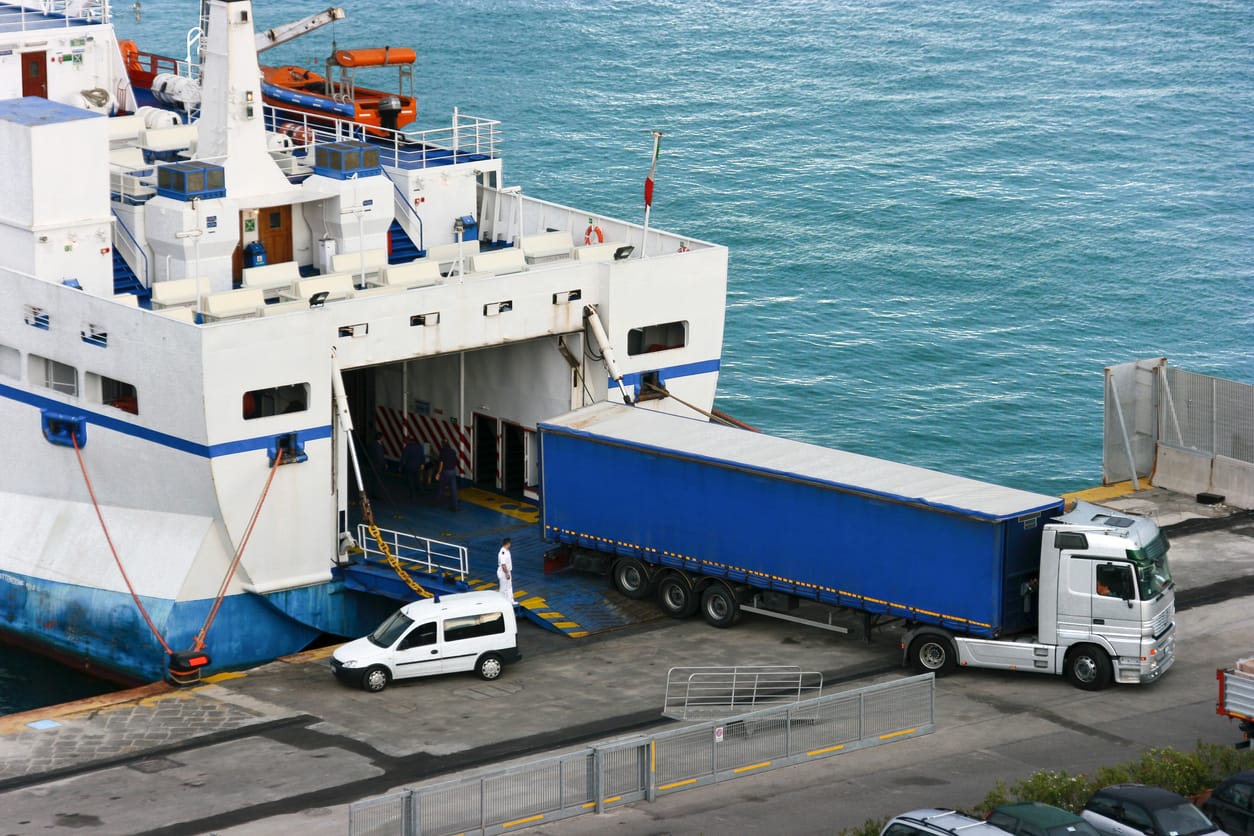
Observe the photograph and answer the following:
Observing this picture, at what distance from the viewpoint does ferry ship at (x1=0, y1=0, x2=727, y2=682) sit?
98.2ft

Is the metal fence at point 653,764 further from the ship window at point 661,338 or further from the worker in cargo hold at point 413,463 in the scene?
the worker in cargo hold at point 413,463

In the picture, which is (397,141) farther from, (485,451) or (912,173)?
(912,173)

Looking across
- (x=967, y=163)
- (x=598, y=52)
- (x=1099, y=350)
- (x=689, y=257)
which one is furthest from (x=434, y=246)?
(x=598, y=52)

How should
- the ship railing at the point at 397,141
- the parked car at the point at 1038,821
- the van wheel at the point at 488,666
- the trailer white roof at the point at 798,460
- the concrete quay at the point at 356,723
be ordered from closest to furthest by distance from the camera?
the parked car at the point at 1038,821 < the concrete quay at the point at 356,723 < the trailer white roof at the point at 798,460 < the van wheel at the point at 488,666 < the ship railing at the point at 397,141

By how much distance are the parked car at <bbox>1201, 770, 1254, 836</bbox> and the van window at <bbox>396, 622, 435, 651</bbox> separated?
37.1 ft

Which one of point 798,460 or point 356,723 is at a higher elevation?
point 798,460

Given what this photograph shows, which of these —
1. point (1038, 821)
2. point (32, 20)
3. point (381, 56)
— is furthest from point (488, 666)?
point (381, 56)

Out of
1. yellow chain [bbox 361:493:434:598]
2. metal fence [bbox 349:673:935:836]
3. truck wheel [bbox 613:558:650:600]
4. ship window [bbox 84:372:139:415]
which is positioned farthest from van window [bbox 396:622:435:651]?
ship window [bbox 84:372:139:415]

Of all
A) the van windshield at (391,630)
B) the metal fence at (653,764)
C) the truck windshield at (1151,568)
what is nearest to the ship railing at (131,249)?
the van windshield at (391,630)

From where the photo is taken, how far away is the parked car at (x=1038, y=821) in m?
19.6

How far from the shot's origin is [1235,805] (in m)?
20.9

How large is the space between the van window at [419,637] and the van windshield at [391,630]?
4.7 inches

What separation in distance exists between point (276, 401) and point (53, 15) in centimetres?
1548

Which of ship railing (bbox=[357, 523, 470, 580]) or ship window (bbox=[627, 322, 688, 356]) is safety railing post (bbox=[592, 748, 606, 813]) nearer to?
ship railing (bbox=[357, 523, 470, 580])
